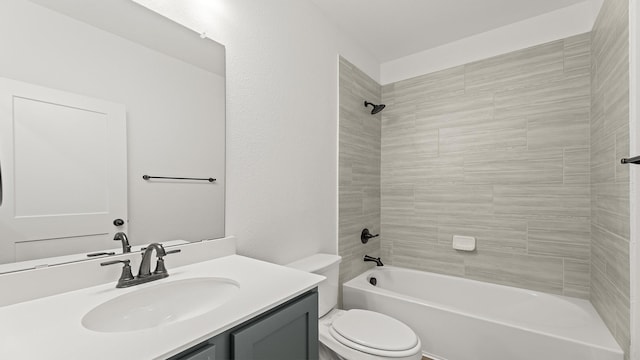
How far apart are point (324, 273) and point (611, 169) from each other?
1.70 m

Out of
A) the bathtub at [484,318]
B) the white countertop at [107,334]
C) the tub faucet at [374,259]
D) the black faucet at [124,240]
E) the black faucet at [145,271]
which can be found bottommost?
the bathtub at [484,318]

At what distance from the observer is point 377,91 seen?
9.05 ft

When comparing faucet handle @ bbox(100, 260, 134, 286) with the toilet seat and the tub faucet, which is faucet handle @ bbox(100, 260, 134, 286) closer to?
the toilet seat

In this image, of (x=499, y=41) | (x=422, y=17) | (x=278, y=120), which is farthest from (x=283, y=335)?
(x=499, y=41)

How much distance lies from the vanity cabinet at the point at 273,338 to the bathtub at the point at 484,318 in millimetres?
1160

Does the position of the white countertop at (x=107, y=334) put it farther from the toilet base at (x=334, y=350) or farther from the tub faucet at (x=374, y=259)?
the tub faucet at (x=374, y=259)

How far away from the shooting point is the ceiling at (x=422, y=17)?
1.95 m

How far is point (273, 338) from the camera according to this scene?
0.85 meters

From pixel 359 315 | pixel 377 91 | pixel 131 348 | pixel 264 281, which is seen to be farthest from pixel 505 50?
pixel 131 348

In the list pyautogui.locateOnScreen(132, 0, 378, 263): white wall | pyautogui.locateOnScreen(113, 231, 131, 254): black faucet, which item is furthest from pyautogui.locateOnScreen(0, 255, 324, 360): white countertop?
pyautogui.locateOnScreen(132, 0, 378, 263): white wall

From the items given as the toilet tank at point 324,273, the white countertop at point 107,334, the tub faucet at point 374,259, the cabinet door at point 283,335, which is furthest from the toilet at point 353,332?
the tub faucet at point 374,259

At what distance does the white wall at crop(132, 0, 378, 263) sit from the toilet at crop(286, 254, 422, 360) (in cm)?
20

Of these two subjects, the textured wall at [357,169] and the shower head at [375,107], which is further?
the shower head at [375,107]

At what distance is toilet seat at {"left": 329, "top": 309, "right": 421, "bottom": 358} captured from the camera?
1.34 meters
